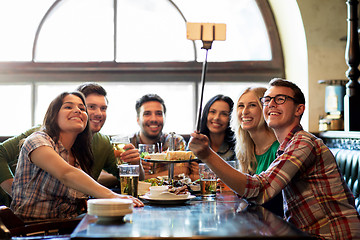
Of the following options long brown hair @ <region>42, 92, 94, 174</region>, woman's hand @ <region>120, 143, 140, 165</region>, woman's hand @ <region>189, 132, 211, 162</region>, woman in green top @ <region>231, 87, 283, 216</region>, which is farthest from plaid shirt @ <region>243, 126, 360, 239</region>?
long brown hair @ <region>42, 92, 94, 174</region>

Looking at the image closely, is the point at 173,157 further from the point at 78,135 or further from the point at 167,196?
the point at 78,135

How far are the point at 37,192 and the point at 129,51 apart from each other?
269 centimetres

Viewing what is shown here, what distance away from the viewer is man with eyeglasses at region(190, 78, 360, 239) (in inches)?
73.7

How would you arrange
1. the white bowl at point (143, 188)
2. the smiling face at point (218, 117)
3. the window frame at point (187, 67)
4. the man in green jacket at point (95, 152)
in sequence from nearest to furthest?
the white bowl at point (143, 188) → the man in green jacket at point (95, 152) → the smiling face at point (218, 117) → the window frame at point (187, 67)

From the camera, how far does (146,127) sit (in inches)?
148

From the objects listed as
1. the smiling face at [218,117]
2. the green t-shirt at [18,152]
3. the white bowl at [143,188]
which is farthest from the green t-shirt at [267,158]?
the green t-shirt at [18,152]

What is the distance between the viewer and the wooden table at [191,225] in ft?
4.32

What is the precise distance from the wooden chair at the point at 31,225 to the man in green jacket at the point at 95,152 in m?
0.78

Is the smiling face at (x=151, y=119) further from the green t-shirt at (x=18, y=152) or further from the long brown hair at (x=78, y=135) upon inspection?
the long brown hair at (x=78, y=135)

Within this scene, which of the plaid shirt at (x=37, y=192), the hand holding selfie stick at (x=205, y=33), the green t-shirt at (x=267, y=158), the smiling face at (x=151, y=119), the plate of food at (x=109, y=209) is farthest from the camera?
the smiling face at (x=151, y=119)

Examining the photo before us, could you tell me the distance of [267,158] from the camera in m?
2.64

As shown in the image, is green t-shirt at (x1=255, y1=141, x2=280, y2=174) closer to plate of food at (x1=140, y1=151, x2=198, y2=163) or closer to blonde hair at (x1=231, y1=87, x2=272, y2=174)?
blonde hair at (x1=231, y1=87, x2=272, y2=174)

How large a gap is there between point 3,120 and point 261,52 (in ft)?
9.49

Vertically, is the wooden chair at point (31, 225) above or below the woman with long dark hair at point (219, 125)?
below
